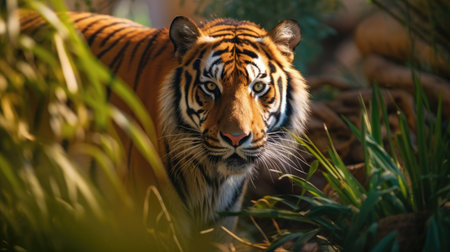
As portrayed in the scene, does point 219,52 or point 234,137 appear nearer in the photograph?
point 234,137

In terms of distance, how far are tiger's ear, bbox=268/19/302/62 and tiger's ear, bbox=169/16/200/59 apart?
1.06 feet

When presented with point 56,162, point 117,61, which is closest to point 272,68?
point 117,61

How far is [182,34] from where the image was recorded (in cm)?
238

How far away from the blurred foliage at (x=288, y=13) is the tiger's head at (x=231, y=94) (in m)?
1.61

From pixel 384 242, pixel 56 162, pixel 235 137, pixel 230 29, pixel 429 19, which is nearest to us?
pixel 56 162

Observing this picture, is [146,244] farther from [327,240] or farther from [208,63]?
[208,63]

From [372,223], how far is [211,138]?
2.26 ft

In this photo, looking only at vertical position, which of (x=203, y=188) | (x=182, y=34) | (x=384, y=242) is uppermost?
(x=182, y=34)

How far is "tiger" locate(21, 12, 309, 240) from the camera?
2.22 m

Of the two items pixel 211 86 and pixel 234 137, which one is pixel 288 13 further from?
pixel 234 137

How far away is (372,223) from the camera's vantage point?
190cm

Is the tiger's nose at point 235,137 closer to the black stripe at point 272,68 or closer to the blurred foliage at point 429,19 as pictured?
the black stripe at point 272,68

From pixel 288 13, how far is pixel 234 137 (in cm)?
239

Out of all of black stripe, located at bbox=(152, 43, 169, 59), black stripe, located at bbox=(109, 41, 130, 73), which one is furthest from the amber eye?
black stripe, located at bbox=(109, 41, 130, 73)
